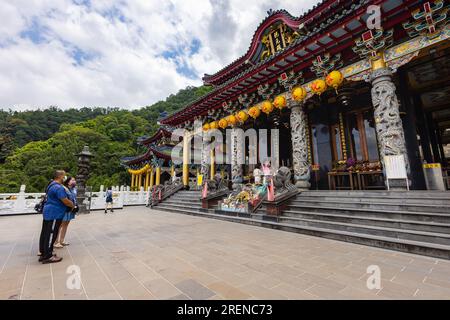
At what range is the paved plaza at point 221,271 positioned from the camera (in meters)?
2.22

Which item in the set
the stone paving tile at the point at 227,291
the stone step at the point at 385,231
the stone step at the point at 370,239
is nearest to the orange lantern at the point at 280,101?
the stone step at the point at 370,239

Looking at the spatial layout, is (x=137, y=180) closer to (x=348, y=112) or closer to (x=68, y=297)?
(x=348, y=112)

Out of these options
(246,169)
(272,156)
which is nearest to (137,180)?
(246,169)

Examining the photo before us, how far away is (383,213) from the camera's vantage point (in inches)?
184

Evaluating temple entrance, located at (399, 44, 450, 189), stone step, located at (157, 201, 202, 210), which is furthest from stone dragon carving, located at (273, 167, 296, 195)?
stone step, located at (157, 201, 202, 210)

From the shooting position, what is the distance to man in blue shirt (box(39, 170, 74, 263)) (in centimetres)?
325

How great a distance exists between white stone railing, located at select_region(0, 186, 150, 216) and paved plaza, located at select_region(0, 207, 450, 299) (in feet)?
28.5

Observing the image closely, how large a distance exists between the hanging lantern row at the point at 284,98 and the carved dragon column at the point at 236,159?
68 centimetres

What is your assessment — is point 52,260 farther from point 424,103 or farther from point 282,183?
point 424,103

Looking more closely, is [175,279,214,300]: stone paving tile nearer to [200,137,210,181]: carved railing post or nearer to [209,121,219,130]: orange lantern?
[200,137,210,181]: carved railing post

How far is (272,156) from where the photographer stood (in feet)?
39.3

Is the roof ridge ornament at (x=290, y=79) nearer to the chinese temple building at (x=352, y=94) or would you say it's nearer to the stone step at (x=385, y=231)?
the chinese temple building at (x=352, y=94)

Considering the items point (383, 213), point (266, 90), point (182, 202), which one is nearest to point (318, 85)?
point (266, 90)

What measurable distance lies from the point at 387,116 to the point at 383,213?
272cm
